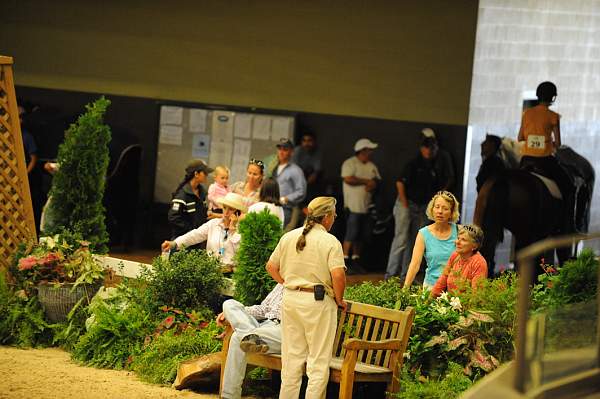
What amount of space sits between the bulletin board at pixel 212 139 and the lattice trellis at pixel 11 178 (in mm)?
4033

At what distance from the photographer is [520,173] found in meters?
12.0

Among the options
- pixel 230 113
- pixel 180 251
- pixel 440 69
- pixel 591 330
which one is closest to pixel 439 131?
pixel 440 69

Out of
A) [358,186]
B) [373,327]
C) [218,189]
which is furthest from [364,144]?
[373,327]

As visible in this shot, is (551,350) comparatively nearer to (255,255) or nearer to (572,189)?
(255,255)

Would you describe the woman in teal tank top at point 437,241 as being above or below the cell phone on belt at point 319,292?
above

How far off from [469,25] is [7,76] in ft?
17.4

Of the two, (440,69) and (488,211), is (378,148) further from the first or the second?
(488,211)

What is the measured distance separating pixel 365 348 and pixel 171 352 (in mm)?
1946

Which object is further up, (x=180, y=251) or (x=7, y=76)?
(x=7, y=76)

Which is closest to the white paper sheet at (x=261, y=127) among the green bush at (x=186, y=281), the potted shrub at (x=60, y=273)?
the potted shrub at (x=60, y=273)

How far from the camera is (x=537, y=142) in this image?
12.3 meters

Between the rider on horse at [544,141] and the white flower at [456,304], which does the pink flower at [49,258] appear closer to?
the white flower at [456,304]

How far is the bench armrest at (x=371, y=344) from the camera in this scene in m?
7.26

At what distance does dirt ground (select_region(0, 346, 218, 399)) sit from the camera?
8.10 meters
